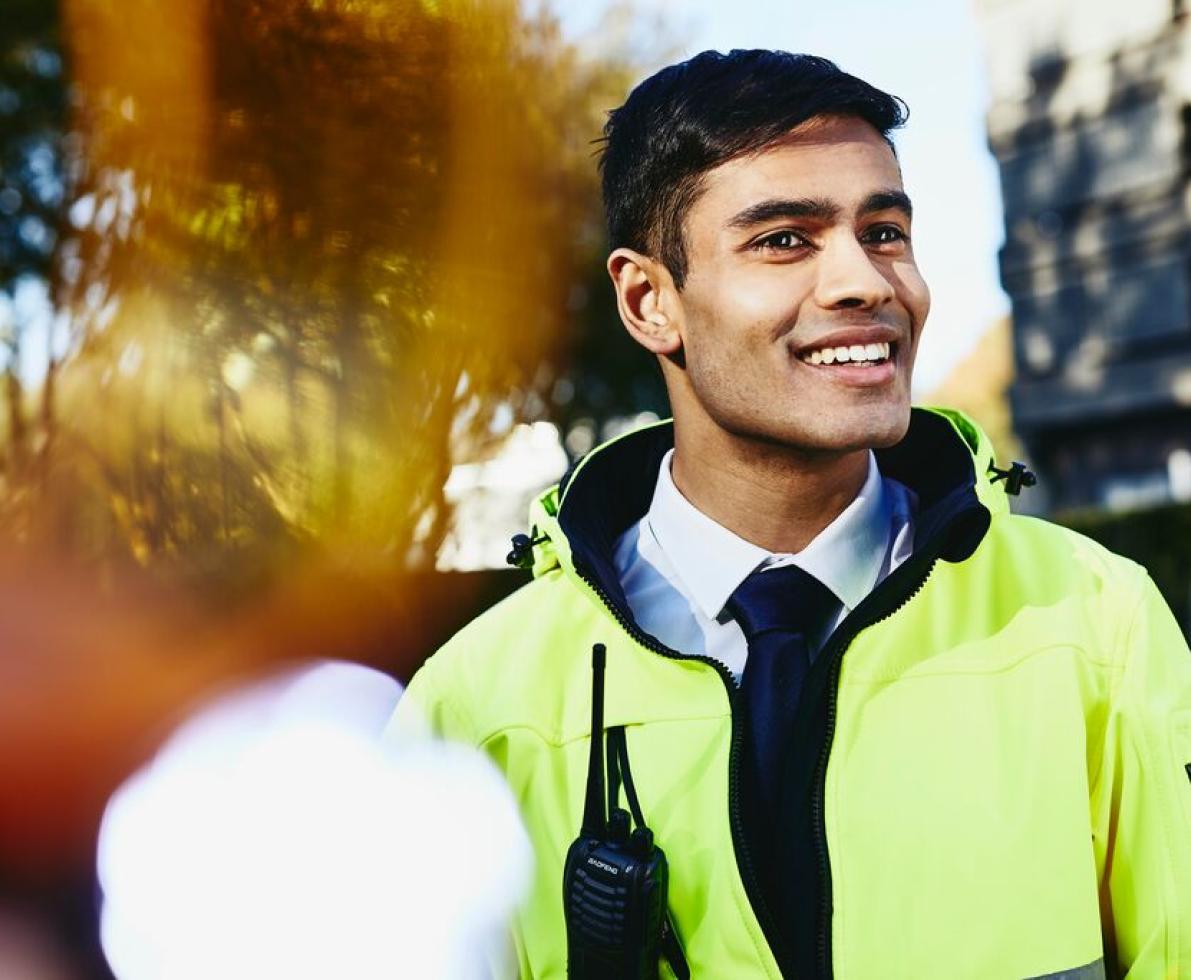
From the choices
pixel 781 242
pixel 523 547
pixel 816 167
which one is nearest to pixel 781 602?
pixel 523 547

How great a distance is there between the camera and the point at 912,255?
82.3 inches

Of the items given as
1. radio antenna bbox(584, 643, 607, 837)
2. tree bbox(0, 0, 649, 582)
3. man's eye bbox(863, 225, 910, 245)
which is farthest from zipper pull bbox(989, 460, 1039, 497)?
tree bbox(0, 0, 649, 582)

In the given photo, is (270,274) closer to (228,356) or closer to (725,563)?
(228,356)

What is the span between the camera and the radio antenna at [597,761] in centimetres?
182

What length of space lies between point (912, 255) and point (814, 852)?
1004mm

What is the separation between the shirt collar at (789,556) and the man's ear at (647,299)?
0.31 meters

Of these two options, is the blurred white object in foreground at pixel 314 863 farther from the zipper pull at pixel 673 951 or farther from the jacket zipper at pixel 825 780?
the jacket zipper at pixel 825 780

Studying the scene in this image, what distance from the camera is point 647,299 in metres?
2.34

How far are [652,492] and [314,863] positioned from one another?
97 centimetres

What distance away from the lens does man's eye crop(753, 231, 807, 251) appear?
2.03 m

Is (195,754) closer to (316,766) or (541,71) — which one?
(316,766)

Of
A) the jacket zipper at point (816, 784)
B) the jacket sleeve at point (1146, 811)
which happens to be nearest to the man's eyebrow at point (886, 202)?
the jacket zipper at point (816, 784)

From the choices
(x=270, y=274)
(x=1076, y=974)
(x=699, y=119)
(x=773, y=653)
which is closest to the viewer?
(x=1076, y=974)

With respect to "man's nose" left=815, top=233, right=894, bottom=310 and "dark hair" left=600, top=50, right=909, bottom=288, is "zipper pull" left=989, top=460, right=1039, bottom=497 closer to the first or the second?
"man's nose" left=815, top=233, right=894, bottom=310
